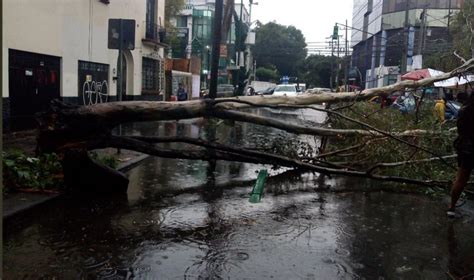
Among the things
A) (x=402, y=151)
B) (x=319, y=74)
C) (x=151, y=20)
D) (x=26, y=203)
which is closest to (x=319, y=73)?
(x=319, y=74)

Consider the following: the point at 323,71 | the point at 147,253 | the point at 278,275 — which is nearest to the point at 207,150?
the point at 147,253

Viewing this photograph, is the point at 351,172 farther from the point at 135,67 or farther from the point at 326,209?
the point at 135,67

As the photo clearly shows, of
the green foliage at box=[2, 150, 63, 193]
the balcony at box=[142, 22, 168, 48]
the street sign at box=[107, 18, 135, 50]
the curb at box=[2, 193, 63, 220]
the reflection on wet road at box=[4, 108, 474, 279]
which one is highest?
the balcony at box=[142, 22, 168, 48]

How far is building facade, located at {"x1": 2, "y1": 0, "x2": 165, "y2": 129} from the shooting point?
11.9m

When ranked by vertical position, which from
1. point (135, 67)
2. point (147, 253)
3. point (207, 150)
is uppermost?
point (135, 67)

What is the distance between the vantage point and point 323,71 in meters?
81.2

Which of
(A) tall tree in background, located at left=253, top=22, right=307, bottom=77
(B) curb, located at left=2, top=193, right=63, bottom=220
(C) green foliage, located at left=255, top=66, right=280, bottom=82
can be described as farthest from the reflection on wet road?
(A) tall tree in background, located at left=253, top=22, right=307, bottom=77

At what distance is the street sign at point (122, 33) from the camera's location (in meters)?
9.20

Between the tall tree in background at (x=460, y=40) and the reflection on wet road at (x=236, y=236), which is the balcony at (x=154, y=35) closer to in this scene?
the tall tree in background at (x=460, y=40)

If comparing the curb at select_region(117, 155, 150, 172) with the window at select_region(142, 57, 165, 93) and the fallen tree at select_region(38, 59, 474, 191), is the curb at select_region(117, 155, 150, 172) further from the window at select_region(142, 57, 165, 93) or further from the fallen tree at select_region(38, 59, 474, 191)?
the window at select_region(142, 57, 165, 93)

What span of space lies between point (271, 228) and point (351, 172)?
2.52 meters

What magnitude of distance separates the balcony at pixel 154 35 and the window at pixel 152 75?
903 mm

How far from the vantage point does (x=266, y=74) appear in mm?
77938

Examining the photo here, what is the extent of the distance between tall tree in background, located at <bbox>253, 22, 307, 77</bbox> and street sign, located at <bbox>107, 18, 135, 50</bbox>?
70920 millimetres
